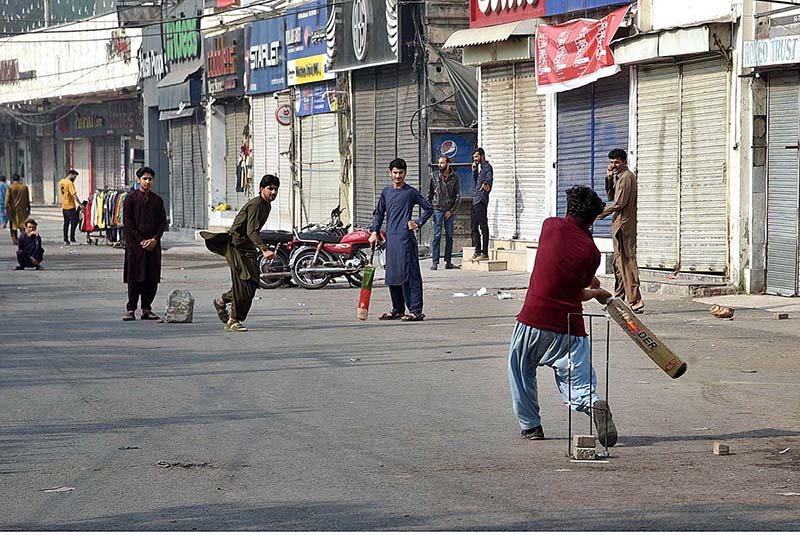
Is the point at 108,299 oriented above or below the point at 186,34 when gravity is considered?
below

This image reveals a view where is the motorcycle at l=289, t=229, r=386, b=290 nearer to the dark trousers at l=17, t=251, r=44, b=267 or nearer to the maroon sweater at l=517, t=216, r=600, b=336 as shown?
the dark trousers at l=17, t=251, r=44, b=267

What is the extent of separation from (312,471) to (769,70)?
39.8ft

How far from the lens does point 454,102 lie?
1073 inches

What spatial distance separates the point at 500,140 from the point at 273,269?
595 cm

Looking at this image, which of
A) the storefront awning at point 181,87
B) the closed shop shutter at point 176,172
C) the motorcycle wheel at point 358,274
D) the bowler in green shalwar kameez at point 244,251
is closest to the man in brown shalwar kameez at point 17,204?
the storefront awning at point 181,87

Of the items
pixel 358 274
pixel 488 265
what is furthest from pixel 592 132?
pixel 358 274

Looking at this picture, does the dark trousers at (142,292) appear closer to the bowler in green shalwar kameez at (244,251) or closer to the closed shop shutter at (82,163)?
the bowler in green shalwar kameez at (244,251)

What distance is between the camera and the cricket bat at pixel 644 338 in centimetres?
828

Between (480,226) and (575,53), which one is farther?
(480,226)

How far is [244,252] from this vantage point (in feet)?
51.4

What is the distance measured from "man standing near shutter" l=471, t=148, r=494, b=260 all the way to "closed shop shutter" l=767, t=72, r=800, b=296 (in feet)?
22.8

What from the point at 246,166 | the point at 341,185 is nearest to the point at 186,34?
the point at 246,166

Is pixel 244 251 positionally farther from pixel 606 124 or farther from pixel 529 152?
pixel 529 152

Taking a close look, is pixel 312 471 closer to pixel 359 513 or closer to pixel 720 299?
pixel 359 513
